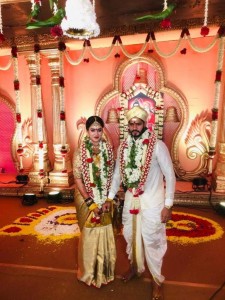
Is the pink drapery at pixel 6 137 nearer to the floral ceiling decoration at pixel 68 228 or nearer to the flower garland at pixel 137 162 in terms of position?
the floral ceiling decoration at pixel 68 228

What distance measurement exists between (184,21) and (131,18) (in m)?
1.11

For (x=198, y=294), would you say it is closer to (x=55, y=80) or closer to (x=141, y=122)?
(x=141, y=122)

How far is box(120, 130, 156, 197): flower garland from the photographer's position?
2.60 metres

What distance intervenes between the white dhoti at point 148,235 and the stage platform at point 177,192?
3066mm

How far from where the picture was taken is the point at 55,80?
6383mm

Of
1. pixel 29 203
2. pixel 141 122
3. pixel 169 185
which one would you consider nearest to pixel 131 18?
pixel 141 122

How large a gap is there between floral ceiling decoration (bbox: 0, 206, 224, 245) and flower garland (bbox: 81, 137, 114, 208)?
5.38 feet

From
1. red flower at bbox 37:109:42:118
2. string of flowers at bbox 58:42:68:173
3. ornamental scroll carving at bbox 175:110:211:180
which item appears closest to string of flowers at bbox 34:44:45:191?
red flower at bbox 37:109:42:118

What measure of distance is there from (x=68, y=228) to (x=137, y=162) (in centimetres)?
235

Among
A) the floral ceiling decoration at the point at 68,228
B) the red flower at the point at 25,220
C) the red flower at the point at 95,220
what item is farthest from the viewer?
the red flower at the point at 25,220

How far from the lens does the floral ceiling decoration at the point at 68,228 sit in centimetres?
404

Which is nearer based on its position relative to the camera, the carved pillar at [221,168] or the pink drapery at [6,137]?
the carved pillar at [221,168]

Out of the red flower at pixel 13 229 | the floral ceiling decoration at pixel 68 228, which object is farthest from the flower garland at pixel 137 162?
the red flower at pixel 13 229

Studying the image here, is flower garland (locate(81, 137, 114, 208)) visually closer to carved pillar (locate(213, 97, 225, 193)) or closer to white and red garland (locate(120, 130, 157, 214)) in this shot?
white and red garland (locate(120, 130, 157, 214))
